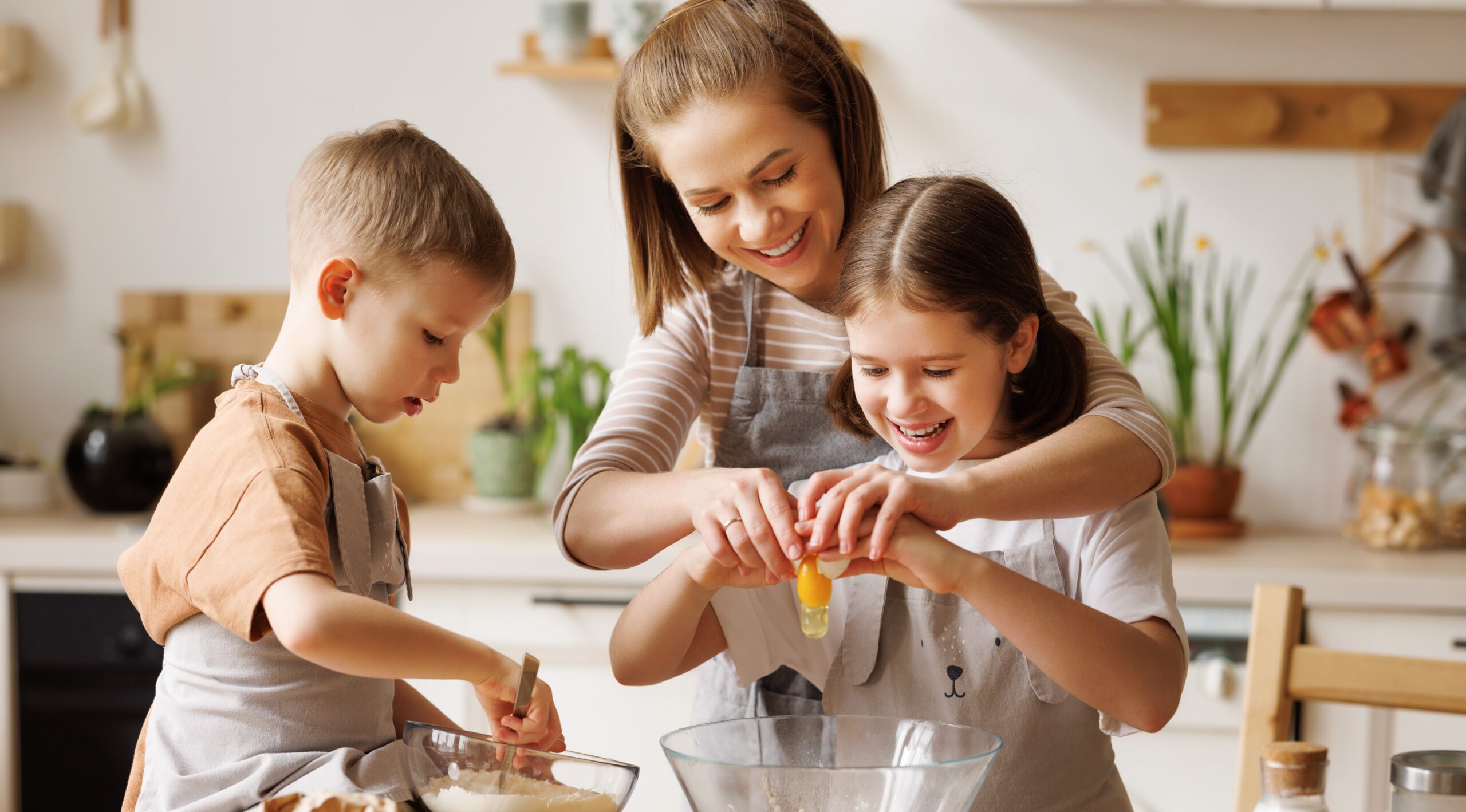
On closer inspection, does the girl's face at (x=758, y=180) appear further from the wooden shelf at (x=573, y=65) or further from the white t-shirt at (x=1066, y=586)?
the wooden shelf at (x=573, y=65)

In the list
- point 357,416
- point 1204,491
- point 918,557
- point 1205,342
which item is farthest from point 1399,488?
point 357,416

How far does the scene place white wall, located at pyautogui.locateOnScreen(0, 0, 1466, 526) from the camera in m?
2.62

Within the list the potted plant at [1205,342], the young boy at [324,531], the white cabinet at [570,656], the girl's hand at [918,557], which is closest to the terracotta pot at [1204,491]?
the potted plant at [1205,342]

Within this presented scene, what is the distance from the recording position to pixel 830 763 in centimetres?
84

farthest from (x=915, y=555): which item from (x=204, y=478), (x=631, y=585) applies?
(x=631, y=585)

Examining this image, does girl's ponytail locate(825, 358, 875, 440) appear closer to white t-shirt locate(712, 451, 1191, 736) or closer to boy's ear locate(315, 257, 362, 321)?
white t-shirt locate(712, 451, 1191, 736)

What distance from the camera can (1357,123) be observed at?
101 inches

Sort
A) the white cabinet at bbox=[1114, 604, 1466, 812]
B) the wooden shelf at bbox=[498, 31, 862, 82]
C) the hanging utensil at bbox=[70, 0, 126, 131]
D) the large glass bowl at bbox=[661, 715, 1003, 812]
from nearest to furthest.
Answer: the large glass bowl at bbox=[661, 715, 1003, 812]
the white cabinet at bbox=[1114, 604, 1466, 812]
the wooden shelf at bbox=[498, 31, 862, 82]
the hanging utensil at bbox=[70, 0, 126, 131]

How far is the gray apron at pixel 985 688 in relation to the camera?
3.31 feet

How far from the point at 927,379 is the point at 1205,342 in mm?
1852

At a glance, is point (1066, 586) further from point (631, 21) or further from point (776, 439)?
point (631, 21)

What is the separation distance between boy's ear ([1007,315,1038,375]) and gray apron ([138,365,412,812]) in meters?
0.51

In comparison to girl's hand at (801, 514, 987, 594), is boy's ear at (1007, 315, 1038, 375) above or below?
above

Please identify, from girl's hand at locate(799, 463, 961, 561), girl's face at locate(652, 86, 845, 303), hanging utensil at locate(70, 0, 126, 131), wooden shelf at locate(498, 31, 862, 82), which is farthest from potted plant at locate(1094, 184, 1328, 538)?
hanging utensil at locate(70, 0, 126, 131)
